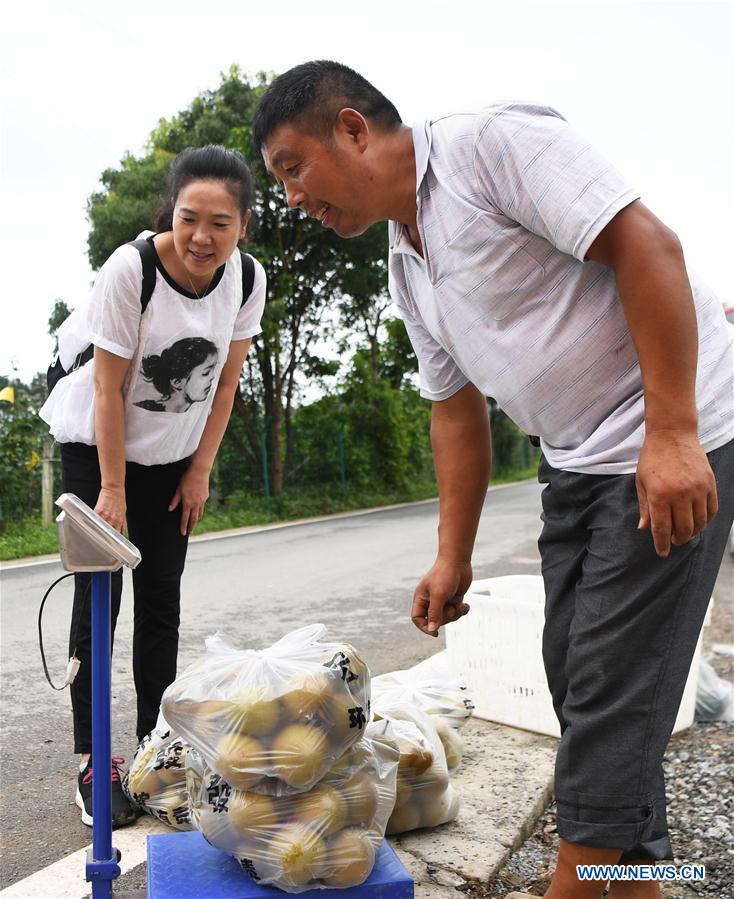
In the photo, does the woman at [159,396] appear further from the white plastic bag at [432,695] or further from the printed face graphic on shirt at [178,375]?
the white plastic bag at [432,695]

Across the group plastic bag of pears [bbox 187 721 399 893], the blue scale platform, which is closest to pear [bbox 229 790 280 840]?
plastic bag of pears [bbox 187 721 399 893]

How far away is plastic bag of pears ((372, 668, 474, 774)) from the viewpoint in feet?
8.86

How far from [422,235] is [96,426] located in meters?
1.18

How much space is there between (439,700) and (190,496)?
1.00 metres

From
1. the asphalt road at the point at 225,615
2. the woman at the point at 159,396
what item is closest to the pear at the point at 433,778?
the woman at the point at 159,396

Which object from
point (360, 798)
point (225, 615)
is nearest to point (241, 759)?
point (360, 798)

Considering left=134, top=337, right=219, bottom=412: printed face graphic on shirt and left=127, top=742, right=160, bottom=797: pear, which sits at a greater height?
left=134, top=337, right=219, bottom=412: printed face graphic on shirt

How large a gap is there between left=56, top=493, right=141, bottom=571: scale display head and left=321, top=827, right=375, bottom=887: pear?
73 cm

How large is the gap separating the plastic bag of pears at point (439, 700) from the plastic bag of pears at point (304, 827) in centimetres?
63

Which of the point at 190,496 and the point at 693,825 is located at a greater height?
the point at 190,496

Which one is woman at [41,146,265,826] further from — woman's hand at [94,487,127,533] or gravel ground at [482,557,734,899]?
gravel ground at [482,557,734,899]

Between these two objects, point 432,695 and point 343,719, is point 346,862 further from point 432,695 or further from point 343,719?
point 432,695

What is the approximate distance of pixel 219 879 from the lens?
1891 mm

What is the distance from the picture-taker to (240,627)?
5602 mm
